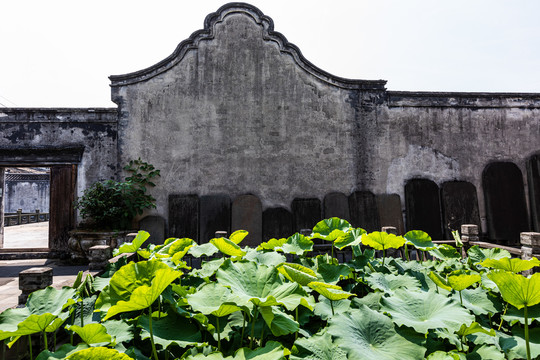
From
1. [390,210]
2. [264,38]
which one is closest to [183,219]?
[264,38]

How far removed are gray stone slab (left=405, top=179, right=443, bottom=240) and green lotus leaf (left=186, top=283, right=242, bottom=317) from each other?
732cm

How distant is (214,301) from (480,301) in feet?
3.99

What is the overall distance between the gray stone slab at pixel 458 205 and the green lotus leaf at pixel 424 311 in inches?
284

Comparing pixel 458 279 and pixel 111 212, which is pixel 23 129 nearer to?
pixel 111 212

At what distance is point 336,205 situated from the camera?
762 centimetres

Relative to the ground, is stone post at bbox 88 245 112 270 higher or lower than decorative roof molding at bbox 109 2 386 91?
lower

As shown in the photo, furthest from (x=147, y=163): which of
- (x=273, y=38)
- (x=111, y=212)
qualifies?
(x=273, y=38)

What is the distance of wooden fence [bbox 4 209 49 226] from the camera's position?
775 inches

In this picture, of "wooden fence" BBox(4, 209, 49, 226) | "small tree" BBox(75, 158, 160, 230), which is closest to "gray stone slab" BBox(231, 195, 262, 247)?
"small tree" BBox(75, 158, 160, 230)

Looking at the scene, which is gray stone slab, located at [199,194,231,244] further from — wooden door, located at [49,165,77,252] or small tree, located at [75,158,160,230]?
wooden door, located at [49,165,77,252]

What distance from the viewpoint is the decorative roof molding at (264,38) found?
24.5 feet

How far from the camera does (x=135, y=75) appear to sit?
Answer: 7438 millimetres

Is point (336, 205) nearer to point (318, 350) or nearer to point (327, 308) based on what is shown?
point (327, 308)

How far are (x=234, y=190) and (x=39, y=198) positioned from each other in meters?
26.7
